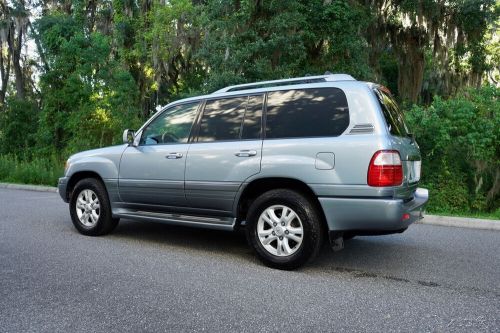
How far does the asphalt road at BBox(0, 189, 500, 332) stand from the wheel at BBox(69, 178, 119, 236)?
0.17 m

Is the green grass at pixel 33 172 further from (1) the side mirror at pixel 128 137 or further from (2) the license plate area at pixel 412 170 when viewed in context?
(2) the license plate area at pixel 412 170

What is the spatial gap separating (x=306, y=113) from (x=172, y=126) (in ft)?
6.36

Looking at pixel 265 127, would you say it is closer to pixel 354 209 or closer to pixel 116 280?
pixel 354 209

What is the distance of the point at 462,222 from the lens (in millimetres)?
7918

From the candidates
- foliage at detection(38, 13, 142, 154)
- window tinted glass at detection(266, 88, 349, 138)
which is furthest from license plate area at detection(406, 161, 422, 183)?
foliage at detection(38, 13, 142, 154)

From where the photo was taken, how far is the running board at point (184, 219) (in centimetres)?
515

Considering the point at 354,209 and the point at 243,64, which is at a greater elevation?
the point at 243,64

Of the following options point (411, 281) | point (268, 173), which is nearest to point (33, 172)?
point (268, 173)

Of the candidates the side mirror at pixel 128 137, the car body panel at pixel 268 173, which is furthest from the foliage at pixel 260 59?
the side mirror at pixel 128 137

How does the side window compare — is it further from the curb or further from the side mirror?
the curb

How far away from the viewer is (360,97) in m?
4.54

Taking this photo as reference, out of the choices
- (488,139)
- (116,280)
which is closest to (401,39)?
(488,139)

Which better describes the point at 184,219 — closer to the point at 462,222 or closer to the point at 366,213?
the point at 366,213

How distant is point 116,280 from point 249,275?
1317 millimetres
